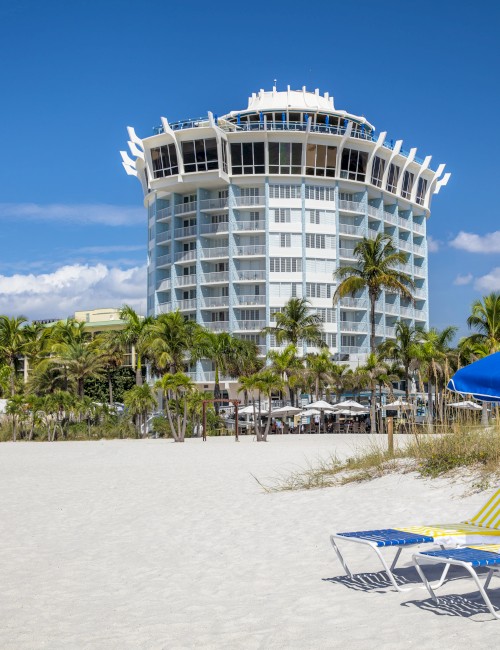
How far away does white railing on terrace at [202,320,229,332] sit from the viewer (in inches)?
2830

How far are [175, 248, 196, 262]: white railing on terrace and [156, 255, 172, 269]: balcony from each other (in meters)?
1.00

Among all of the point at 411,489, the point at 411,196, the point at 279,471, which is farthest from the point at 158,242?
the point at 411,489

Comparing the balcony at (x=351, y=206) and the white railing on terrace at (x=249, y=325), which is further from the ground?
the balcony at (x=351, y=206)

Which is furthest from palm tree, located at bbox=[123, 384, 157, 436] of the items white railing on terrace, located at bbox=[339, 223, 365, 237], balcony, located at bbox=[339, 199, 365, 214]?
balcony, located at bbox=[339, 199, 365, 214]

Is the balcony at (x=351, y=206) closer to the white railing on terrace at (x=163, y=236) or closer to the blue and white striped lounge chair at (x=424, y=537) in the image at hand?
the white railing on terrace at (x=163, y=236)

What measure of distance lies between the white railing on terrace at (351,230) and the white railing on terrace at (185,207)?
13.1 m

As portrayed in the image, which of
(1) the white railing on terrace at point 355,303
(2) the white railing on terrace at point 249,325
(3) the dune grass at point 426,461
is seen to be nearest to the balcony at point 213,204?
(2) the white railing on terrace at point 249,325

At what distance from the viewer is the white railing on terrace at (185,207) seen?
74688 mm

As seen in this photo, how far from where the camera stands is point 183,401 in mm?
43781

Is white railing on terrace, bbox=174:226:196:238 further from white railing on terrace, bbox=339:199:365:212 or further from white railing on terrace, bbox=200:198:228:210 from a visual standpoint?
white railing on terrace, bbox=339:199:365:212

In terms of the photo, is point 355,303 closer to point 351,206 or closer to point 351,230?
point 351,230

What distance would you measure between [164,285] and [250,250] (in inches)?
355

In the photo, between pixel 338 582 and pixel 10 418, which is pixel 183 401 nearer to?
pixel 10 418

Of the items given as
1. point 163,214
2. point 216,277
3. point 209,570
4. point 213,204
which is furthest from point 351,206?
point 209,570
